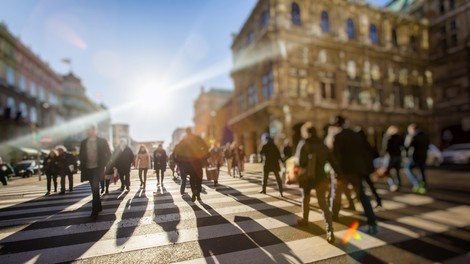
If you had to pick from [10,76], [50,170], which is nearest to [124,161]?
[50,170]

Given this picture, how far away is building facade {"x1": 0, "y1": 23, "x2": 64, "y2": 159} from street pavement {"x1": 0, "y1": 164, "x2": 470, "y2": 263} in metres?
0.59

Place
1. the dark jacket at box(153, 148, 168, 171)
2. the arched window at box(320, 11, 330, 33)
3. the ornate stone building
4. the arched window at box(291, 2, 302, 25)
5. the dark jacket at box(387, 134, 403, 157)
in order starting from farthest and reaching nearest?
the arched window at box(320, 11, 330, 33) → the arched window at box(291, 2, 302, 25) → the ornate stone building → the dark jacket at box(387, 134, 403, 157) → the dark jacket at box(153, 148, 168, 171)

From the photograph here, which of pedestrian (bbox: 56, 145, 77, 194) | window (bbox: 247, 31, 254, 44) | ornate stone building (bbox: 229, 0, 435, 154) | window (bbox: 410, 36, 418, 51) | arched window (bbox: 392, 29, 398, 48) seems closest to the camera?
pedestrian (bbox: 56, 145, 77, 194)

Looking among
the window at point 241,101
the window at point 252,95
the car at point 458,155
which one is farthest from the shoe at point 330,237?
the window at point 241,101

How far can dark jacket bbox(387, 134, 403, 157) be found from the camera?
26.9 ft

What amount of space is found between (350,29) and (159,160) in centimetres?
2802

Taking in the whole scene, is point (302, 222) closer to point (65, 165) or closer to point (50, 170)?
point (50, 170)

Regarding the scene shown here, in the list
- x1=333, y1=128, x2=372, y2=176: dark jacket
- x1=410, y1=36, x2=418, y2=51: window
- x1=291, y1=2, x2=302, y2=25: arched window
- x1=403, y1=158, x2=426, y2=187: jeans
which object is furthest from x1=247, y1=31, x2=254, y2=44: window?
x1=333, y1=128, x2=372, y2=176: dark jacket

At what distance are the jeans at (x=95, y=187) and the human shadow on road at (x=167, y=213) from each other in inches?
39.0

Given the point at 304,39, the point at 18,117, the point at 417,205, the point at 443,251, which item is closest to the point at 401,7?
the point at 304,39

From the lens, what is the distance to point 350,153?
13.9 feet

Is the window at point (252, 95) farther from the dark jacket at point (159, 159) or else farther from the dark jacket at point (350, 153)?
the dark jacket at point (159, 159)

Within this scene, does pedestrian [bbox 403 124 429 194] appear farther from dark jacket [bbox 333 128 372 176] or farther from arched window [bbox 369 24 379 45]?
arched window [bbox 369 24 379 45]

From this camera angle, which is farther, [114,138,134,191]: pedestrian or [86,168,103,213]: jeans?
[86,168,103,213]: jeans
